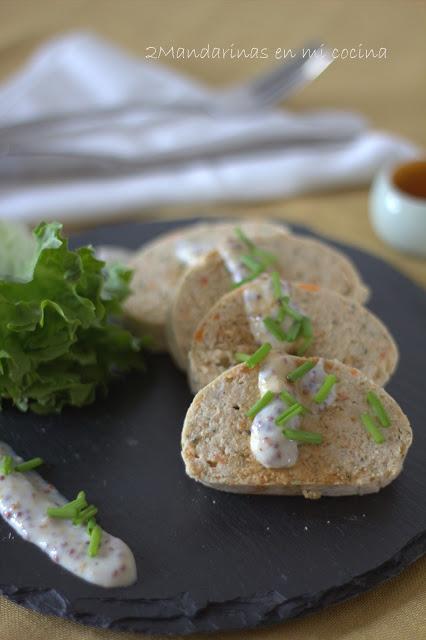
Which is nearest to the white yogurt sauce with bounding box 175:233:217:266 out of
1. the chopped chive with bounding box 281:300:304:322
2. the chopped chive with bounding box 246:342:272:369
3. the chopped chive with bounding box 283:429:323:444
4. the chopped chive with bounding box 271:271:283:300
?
the chopped chive with bounding box 271:271:283:300

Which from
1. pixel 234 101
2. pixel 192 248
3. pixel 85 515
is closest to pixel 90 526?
pixel 85 515

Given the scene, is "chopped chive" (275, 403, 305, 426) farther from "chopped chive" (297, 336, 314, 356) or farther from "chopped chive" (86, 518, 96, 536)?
"chopped chive" (86, 518, 96, 536)

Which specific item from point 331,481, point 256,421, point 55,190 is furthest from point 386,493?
point 55,190

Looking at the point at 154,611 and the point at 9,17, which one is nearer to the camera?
the point at 154,611

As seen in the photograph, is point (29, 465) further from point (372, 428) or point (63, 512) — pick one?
point (372, 428)

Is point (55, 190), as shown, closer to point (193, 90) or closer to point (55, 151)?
point (55, 151)

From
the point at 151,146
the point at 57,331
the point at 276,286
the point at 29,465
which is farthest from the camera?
the point at 151,146
